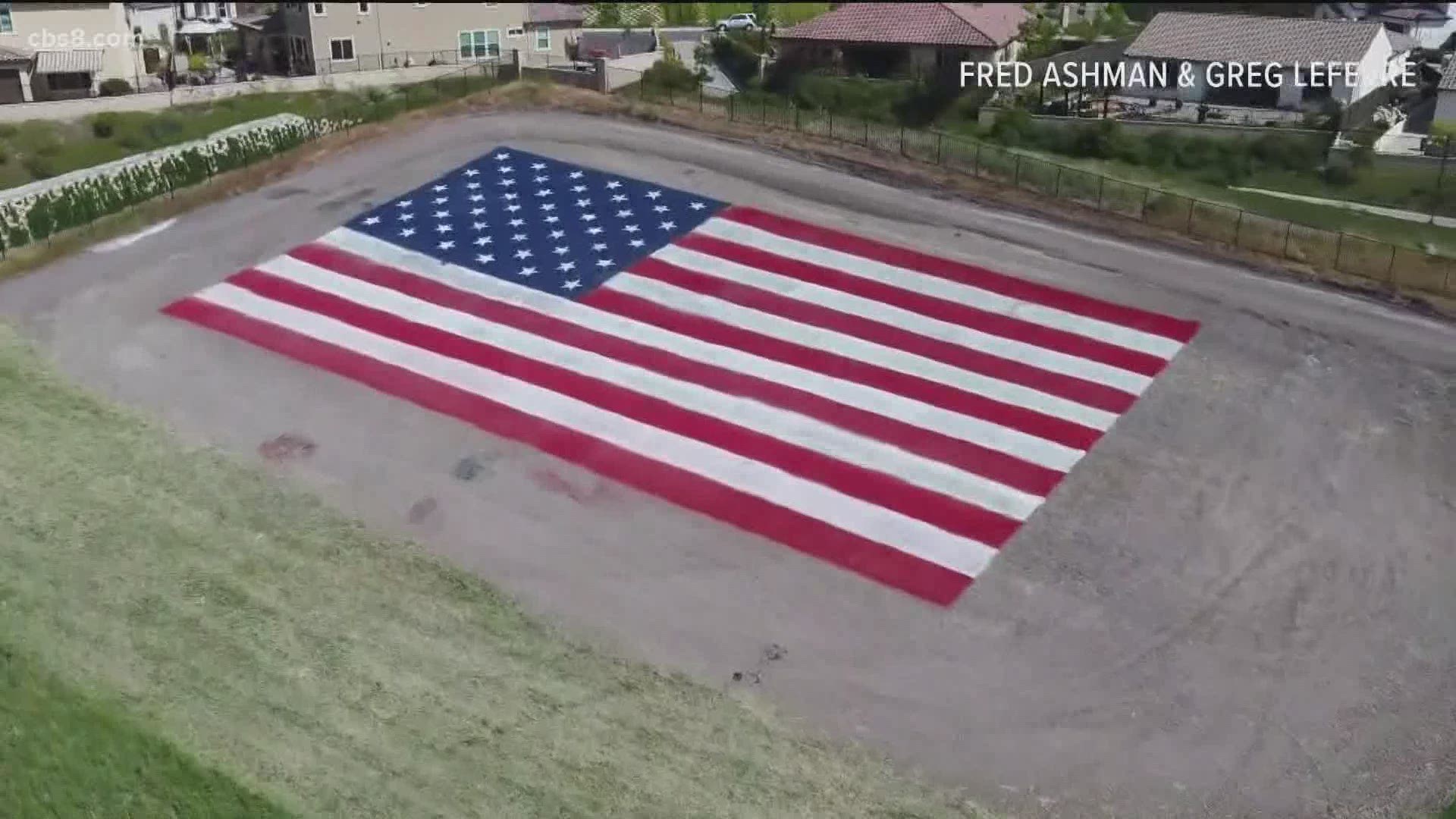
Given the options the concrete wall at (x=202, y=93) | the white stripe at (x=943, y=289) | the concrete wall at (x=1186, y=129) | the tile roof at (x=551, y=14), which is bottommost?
the white stripe at (x=943, y=289)

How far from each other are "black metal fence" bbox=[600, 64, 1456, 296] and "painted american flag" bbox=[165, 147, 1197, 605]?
18.9ft

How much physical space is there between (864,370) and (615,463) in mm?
5985

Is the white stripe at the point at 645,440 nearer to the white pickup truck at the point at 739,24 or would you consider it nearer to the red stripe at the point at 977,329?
the red stripe at the point at 977,329

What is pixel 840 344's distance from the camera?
2922cm

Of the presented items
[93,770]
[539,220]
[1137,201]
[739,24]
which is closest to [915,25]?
[739,24]

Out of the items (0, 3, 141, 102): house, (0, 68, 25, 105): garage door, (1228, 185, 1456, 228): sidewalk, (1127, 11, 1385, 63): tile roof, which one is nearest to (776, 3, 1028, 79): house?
(1127, 11, 1385, 63): tile roof

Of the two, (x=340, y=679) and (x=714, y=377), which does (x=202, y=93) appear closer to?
(x=714, y=377)

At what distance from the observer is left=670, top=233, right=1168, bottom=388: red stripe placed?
27.7m

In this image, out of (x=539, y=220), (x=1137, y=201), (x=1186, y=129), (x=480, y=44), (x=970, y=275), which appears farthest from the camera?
(x=480, y=44)

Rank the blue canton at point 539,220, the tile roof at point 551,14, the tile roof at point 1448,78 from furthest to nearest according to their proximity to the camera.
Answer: the tile roof at point 551,14 → the tile roof at point 1448,78 → the blue canton at point 539,220

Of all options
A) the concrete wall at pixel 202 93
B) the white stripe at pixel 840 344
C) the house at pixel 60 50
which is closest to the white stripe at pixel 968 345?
the white stripe at pixel 840 344

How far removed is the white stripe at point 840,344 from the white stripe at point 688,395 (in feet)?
4.64

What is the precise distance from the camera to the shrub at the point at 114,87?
5897cm

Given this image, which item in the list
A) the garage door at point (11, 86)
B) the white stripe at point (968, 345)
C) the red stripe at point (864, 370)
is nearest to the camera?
the red stripe at point (864, 370)
